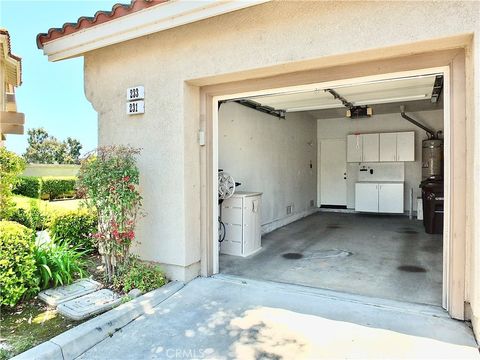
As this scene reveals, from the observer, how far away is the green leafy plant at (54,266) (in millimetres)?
4207

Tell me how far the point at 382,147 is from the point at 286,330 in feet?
31.5

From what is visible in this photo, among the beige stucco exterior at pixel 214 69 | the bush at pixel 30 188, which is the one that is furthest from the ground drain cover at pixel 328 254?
the bush at pixel 30 188

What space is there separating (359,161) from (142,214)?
29.9 feet

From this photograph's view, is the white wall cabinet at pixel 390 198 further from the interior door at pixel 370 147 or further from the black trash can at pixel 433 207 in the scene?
the black trash can at pixel 433 207

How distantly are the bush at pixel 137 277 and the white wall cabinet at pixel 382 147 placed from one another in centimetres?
922

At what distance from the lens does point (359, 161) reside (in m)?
11.8

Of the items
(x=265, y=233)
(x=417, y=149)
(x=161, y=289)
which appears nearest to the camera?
(x=161, y=289)

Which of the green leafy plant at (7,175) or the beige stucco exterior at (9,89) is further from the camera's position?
the beige stucco exterior at (9,89)

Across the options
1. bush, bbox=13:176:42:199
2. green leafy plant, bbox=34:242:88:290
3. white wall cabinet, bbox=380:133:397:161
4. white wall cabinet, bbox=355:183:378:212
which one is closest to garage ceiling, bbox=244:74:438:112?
white wall cabinet, bbox=380:133:397:161

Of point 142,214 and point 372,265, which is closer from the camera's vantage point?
point 142,214

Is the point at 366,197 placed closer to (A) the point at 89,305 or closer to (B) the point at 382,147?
(B) the point at 382,147

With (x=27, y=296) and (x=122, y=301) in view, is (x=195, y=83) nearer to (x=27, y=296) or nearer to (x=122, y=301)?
(x=122, y=301)

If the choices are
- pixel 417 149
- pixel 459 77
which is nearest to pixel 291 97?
pixel 459 77

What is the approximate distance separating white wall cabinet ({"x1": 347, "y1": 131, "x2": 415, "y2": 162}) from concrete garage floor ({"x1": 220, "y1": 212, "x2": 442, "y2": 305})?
289 cm
